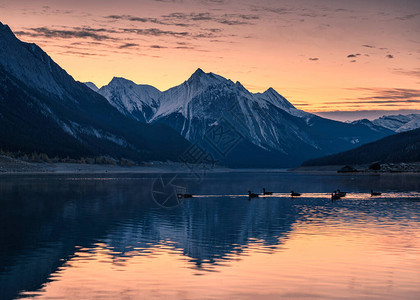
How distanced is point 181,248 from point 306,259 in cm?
975

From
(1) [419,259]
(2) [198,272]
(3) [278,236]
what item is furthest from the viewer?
(3) [278,236]

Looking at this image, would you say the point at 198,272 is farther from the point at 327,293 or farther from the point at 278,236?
the point at 278,236

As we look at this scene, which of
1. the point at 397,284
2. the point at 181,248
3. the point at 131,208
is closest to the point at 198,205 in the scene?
the point at 131,208

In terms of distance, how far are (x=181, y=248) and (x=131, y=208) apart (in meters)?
37.1

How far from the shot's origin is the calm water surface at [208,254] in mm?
30547

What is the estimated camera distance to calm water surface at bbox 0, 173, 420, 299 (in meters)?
30.5

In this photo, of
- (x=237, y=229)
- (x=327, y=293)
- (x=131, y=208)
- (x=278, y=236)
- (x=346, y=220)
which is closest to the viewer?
(x=327, y=293)

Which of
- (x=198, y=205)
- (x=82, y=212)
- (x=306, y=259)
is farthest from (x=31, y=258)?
(x=198, y=205)

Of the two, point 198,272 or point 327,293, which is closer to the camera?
point 327,293

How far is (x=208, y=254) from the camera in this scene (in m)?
41.4

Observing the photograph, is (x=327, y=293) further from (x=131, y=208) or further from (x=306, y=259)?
(x=131, y=208)

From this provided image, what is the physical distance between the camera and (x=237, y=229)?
186 ft

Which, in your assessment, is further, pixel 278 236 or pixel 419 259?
pixel 278 236

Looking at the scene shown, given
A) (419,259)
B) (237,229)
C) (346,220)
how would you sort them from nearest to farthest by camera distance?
(419,259)
(237,229)
(346,220)
